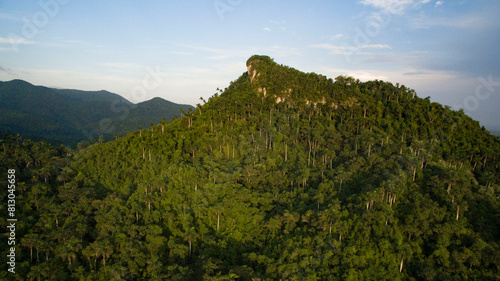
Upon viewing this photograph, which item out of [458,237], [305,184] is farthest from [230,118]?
[458,237]

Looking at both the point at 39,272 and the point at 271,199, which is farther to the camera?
the point at 271,199

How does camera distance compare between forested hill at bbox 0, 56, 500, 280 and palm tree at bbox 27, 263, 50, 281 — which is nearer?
palm tree at bbox 27, 263, 50, 281

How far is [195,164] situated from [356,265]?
35.5 metres

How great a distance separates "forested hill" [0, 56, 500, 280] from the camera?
122 ft

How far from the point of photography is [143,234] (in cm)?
4225

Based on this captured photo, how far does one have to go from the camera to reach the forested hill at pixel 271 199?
122 feet

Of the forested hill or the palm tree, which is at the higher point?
the forested hill

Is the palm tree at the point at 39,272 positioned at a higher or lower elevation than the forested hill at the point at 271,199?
Result: lower

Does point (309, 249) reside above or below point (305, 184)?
below

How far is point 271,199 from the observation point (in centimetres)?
5000

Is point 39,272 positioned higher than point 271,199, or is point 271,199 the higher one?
point 271,199

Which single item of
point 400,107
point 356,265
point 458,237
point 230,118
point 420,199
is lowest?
point 356,265

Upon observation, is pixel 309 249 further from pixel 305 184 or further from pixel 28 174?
pixel 28 174

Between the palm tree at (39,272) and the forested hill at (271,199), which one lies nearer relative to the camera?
the palm tree at (39,272)
